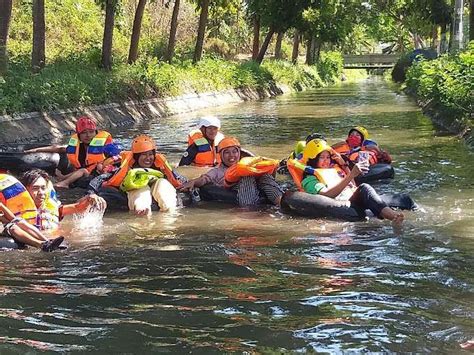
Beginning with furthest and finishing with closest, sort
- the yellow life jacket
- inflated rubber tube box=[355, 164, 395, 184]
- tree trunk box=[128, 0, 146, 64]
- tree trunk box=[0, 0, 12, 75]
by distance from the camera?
tree trunk box=[128, 0, 146, 64] → tree trunk box=[0, 0, 12, 75] → inflated rubber tube box=[355, 164, 395, 184] → the yellow life jacket

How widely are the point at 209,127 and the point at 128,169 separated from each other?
2297 mm

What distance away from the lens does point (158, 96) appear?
84.6 feet

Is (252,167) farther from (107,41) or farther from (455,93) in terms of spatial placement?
(107,41)

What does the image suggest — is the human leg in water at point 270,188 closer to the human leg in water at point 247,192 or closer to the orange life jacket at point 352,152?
the human leg in water at point 247,192

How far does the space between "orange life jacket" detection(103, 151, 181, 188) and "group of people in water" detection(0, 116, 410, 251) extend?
0.01 meters

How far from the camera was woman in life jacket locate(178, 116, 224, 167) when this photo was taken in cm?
1205

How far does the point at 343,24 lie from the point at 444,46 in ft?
56.5

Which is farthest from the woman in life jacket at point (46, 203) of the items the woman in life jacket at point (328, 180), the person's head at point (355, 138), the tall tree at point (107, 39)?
the tall tree at point (107, 39)

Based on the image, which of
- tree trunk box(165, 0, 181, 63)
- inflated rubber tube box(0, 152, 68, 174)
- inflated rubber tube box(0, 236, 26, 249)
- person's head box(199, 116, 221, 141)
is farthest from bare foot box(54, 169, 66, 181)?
tree trunk box(165, 0, 181, 63)

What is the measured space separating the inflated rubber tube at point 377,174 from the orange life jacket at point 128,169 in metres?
3.10

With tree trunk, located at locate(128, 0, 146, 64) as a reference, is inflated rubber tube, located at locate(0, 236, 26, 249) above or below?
below

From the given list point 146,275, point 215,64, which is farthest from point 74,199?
point 215,64

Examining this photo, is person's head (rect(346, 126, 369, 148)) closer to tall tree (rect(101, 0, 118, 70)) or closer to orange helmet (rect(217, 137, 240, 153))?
orange helmet (rect(217, 137, 240, 153))

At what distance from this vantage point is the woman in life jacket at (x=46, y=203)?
7820mm
